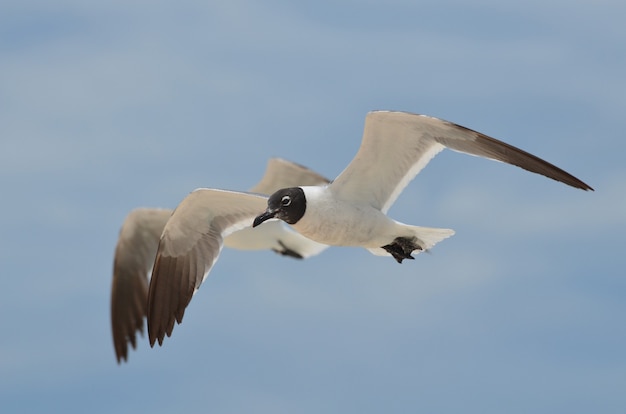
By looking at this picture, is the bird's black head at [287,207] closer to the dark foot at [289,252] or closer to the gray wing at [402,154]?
the gray wing at [402,154]

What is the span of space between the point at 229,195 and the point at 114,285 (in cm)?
577

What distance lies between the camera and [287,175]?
1816 centimetres

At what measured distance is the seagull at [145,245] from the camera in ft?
56.6

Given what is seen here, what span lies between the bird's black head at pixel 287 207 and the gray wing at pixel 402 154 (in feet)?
1.68

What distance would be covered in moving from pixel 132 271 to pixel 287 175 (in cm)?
300

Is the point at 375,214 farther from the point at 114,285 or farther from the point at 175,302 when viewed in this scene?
the point at 114,285

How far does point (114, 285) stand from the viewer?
1797cm

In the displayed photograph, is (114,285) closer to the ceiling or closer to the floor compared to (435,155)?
closer to the ceiling

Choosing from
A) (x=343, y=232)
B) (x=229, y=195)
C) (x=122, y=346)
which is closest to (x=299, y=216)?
(x=343, y=232)

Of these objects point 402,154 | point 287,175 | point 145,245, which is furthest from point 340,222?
point 145,245

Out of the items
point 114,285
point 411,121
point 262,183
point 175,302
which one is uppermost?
point 262,183

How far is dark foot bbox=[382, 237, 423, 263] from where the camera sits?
1213 centimetres

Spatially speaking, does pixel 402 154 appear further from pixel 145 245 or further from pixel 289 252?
pixel 145 245

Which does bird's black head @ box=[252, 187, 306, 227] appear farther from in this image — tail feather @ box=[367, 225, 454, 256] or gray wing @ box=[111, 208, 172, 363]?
gray wing @ box=[111, 208, 172, 363]
